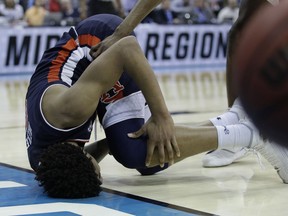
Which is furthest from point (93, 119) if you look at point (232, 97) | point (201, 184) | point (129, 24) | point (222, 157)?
point (232, 97)

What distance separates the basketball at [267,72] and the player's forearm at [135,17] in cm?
132

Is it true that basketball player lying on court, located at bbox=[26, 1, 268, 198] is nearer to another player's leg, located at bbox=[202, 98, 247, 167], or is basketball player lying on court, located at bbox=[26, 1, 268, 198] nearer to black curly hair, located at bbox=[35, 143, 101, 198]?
black curly hair, located at bbox=[35, 143, 101, 198]

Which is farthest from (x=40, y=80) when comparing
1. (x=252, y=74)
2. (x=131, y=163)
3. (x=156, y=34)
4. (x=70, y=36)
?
(x=156, y=34)

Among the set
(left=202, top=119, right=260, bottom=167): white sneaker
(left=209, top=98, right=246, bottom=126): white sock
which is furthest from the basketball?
(left=202, top=119, right=260, bottom=167): white sneaker

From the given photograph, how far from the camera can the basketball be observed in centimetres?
194

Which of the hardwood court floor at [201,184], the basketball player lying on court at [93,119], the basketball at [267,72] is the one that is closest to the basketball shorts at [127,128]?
the basketball player lying on court at [93,119]

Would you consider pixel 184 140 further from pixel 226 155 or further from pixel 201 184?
pixel 226 155

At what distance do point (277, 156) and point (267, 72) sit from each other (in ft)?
4.80

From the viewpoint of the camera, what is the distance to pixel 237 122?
3.59 m

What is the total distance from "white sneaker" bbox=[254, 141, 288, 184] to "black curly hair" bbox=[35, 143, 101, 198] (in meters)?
Answer: 0.80

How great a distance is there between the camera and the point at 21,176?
3.52m

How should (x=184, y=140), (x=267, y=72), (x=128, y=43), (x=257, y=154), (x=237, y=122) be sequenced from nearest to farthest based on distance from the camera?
(x=267, y=72) < (x=128, y=43) < (x=184, y=140) < (x=257, y=154) < (x=237, y=122)

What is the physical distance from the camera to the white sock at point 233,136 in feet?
11.0

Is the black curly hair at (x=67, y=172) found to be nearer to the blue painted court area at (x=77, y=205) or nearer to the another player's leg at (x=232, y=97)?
the blue painted court area at (x=77, y=205)
